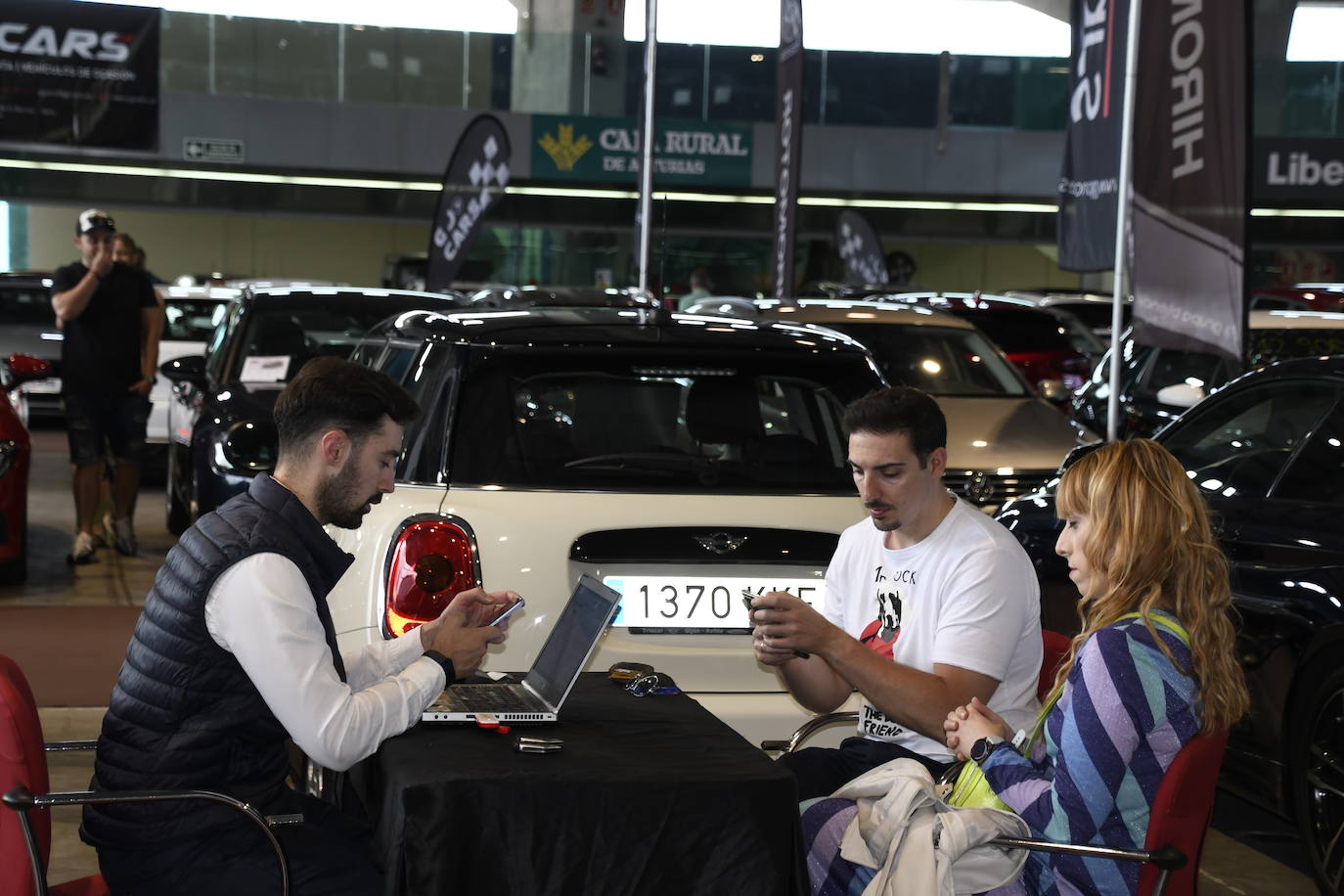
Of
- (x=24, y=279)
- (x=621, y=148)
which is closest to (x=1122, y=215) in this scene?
(x=24, y=279)

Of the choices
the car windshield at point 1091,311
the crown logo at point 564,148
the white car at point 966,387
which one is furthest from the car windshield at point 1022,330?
the crown logo at point 564,148

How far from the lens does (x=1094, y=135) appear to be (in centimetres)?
1051

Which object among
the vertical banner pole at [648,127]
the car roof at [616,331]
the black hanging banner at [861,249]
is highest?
the vertical banner pole at [648,127]

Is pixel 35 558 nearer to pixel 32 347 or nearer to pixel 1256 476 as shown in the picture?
pixel 1256 476

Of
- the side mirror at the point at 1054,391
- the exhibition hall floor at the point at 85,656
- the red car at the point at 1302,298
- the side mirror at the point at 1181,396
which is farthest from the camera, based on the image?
the red car at the point at 1302,298

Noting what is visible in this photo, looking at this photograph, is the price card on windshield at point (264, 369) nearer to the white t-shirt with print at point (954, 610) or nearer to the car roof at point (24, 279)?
the white t-shirt with print at point (954, 610)

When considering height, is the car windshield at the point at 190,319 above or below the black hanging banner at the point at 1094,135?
below

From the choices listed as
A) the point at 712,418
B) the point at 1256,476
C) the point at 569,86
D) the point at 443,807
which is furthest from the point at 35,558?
the point at 569,86

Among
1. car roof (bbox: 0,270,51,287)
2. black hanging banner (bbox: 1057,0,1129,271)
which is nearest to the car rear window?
black hanging banner (bbox: 1057,0,1129,271)

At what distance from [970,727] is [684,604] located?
127 cm

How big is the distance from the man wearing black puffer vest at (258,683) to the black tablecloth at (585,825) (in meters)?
0.20

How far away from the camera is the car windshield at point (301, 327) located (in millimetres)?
9711

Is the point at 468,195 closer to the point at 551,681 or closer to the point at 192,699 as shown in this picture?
the point at 551,681

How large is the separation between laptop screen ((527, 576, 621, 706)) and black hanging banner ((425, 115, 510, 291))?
11826mm
